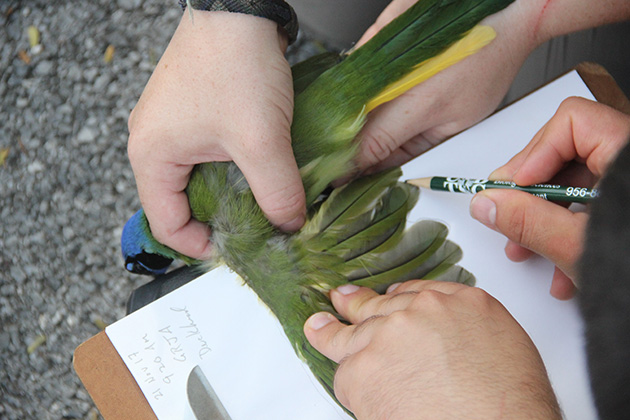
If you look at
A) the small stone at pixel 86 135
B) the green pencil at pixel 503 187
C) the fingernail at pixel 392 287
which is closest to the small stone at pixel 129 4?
the small stone at pixel 86 135

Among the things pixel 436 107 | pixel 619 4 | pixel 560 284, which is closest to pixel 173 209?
pixel 436 107

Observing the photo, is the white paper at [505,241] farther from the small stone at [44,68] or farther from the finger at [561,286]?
the small stone at [44,68]

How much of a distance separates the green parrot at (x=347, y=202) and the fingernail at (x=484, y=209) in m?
0.11

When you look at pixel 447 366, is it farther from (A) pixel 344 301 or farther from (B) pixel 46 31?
(B) pixel 46 31

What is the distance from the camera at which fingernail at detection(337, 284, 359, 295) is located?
987mm

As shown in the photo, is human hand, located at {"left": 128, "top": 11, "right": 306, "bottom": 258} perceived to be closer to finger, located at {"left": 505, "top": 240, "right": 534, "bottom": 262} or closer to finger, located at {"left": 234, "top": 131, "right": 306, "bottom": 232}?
finger, located at {"left": 234, "top": 131, "right": 306, "bottom": 232}

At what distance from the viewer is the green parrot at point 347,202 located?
101cm

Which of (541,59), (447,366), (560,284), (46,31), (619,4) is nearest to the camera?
(447,366)

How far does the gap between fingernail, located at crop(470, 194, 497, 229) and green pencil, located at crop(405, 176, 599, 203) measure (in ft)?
0.13

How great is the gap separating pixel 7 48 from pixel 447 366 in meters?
2.32

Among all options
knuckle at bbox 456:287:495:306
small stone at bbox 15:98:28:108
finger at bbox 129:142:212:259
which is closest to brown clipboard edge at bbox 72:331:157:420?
finger at bbox 129:142:212:259

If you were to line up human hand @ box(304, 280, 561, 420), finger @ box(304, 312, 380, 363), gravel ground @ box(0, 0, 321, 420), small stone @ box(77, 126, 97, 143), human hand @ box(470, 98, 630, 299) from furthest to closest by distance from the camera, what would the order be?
1. small stone @ box(77, 126, 97, 143)
2. gravel ground @ box(0, 0, 321, 420)
3. human hand @ box(470, 98, 630, 299)
4. finger @ box(304, 312, 380, 363)
5. human hand @ box(304, 280, 561, 420)

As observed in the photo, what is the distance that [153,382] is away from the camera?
97 centimetres

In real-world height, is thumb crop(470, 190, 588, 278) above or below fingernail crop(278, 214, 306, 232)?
above
